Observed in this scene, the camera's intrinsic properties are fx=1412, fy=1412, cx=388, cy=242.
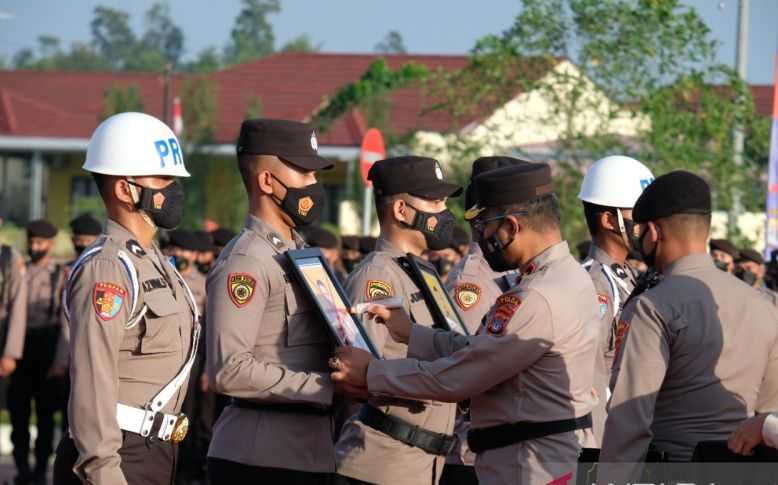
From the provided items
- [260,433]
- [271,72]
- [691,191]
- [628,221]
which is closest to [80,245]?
[628,221]

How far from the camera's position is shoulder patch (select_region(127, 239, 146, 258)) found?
589cm

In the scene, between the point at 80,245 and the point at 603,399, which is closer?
the point at 603,399

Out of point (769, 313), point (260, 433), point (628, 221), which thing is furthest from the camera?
point (628, 221)

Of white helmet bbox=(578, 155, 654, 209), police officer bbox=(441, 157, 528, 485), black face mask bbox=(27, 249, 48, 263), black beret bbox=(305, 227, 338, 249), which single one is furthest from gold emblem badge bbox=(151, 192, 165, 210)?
black beret bbox=(305, 227, 338, 249)

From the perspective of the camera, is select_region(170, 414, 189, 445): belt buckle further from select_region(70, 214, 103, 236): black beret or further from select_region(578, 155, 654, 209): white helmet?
select_region(70, 214, 103, 236): black beret

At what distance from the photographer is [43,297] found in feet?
48.0

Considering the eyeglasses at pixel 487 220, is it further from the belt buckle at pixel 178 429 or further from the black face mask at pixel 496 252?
the belt buckle at pixel 178 429

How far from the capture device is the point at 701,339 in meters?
5.23

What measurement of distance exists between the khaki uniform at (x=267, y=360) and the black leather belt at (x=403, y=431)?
0.63 metres

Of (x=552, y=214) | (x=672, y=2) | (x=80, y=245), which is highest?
(x=672, y=2)

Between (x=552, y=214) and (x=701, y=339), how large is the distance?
2.73 ft

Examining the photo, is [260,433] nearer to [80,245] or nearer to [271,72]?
[80,245]

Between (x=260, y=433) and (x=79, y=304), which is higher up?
(x=79, y=304)

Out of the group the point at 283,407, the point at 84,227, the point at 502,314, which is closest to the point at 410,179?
the point at 283,407
